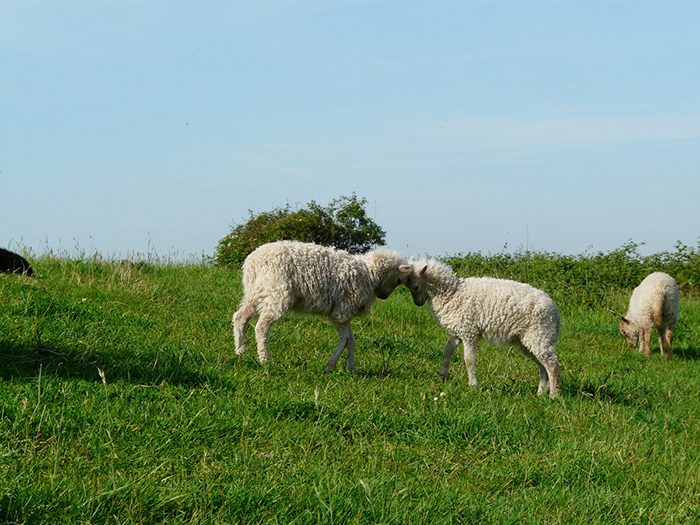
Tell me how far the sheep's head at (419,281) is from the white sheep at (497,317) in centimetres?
4

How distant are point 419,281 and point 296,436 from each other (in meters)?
3.71

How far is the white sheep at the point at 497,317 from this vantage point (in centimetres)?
723

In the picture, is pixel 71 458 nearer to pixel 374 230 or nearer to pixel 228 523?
pixel 228 523

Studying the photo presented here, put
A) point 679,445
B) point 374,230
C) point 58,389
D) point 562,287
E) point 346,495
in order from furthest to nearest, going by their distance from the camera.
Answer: point 374,230
point 562,287
point 679,445
point 58,389
point 346,495

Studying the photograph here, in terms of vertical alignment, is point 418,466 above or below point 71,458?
below

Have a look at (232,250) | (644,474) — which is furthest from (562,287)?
(644,474)

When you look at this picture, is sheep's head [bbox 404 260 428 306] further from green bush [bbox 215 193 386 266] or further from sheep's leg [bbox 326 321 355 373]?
green bush [bbox 215 193 386 266]

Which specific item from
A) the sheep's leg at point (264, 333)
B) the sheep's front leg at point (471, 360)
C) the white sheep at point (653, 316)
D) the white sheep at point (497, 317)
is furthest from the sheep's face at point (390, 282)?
the white sheep at point (653, 316)

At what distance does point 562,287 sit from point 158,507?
45.6 ft

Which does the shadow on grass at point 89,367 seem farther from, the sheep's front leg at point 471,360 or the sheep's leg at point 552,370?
the sheep's leg at point 552,370

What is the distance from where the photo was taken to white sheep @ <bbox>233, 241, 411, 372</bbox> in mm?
7285

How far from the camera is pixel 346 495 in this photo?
360cm

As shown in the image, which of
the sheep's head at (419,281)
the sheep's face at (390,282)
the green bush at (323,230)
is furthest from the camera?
the green bush at (323,230)

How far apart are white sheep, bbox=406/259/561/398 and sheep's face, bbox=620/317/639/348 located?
19.2 ft
